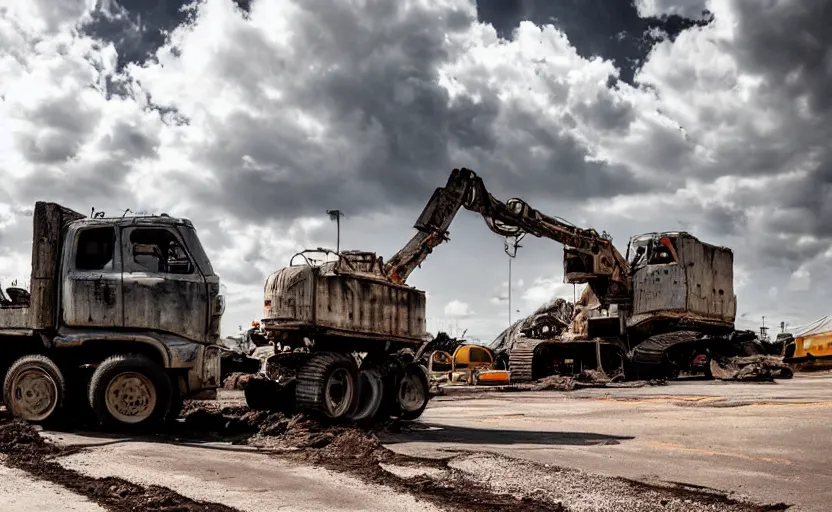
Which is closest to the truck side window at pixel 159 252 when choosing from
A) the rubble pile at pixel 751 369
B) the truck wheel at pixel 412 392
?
the truck wheel at pixel 412 392

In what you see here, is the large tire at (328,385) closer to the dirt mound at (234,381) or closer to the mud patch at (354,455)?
the mud patch at (354,455)

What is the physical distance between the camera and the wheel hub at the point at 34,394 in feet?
35.7

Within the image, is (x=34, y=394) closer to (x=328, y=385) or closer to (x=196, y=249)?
(x=196, y=249)

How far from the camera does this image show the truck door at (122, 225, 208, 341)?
10773mm

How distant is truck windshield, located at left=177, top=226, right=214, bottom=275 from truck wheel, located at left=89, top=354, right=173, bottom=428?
4.67 feet

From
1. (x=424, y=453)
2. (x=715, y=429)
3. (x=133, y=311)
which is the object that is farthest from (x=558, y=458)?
(x=133, y=311)

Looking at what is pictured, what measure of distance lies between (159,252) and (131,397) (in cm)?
191

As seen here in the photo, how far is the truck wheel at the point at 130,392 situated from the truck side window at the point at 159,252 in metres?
1.21

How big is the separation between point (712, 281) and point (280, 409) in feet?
55.9

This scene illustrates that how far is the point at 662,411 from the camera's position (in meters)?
13.9

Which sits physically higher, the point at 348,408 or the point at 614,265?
the point at 614,265

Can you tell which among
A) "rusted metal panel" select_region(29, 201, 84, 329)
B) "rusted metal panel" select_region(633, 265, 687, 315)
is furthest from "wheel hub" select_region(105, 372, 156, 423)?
"rusted metal panel" select_region(633, 265, 687, 315)

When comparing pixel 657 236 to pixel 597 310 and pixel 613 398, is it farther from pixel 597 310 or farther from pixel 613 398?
pixel 613 398

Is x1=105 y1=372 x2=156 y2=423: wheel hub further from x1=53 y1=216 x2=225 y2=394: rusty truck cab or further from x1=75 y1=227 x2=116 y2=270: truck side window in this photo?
x1=75 y1=227 x2=116 y2=270: truck side window
